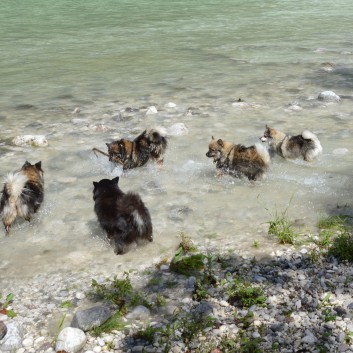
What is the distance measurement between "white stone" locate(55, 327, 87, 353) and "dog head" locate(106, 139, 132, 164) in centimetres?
380

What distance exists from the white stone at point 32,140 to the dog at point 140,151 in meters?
1.64

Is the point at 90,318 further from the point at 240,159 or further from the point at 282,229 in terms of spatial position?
the point at 240,159

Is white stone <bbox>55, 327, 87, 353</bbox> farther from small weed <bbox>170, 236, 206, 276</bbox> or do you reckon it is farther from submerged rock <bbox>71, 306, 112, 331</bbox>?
small weed <bbox>170, 236, 206, 276</bbox>

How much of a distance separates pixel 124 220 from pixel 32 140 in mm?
3896

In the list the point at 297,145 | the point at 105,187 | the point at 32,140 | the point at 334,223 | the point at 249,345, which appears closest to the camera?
the point at 249,345

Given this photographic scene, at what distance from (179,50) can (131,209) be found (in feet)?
42.9

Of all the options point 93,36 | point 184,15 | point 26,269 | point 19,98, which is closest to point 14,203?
point 26,269

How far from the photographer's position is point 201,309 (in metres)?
4.53

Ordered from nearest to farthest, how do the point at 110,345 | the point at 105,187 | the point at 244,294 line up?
the point at 110,345 → the point at 244,294 → the point at 105,187

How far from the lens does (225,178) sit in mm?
7434

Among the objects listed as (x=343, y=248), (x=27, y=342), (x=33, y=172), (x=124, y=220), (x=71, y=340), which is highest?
(x=33, y=172)

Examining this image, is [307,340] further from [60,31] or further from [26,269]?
[60,31]

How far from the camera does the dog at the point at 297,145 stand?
25.1 ft


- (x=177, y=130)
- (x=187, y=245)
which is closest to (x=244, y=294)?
(x=187, y=245)
